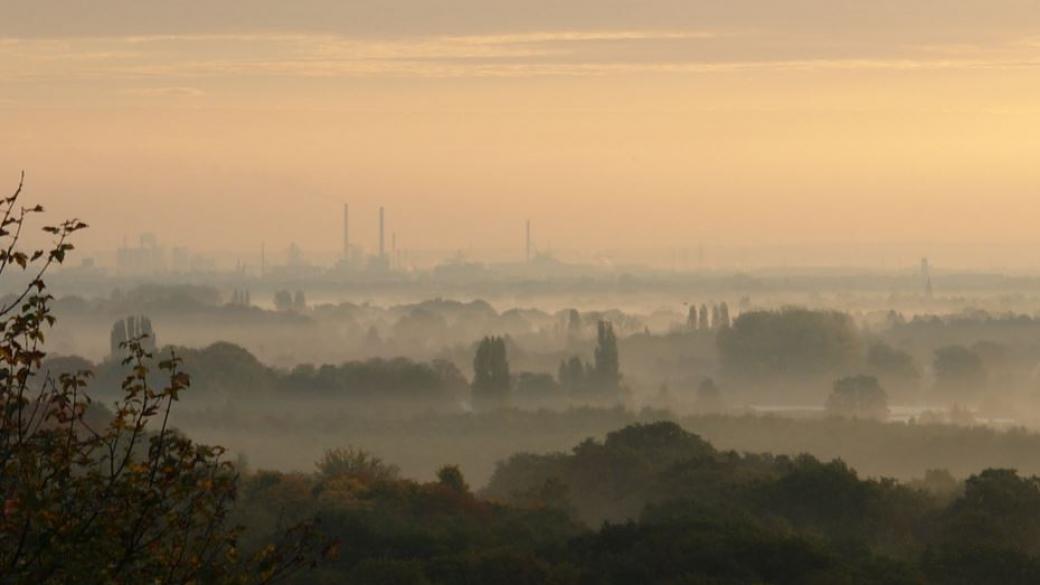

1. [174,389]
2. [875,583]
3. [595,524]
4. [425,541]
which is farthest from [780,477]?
[174,389]

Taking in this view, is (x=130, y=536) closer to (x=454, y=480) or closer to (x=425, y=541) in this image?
(x=425, y=541)

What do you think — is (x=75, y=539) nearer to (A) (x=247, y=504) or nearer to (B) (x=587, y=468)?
(A) (x=247, y=504)

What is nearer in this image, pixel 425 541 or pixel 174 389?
pixel 174 389

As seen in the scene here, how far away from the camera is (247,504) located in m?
110

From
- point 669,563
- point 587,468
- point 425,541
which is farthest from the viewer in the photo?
point 587,468

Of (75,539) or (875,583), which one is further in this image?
(875,583)

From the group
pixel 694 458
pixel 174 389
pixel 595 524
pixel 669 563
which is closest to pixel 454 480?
pixel 595 524

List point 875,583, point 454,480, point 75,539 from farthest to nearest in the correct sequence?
point 454,480 → point 875,583 → point 75,539

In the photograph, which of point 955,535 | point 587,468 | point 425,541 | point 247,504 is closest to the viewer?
point 425,541

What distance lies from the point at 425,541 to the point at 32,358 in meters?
57.0

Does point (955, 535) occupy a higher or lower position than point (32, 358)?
lower

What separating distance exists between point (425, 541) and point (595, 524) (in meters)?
36.0

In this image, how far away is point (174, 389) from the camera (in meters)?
31.8

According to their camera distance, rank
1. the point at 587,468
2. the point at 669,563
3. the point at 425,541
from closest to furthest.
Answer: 1. the point at 669,563
2. the point at 425,541
3. the point at 587,468
